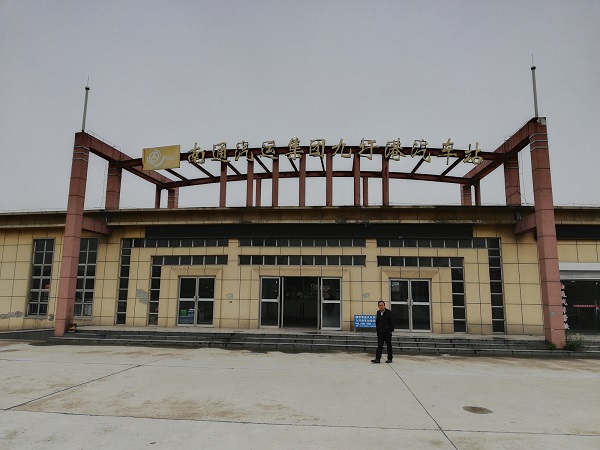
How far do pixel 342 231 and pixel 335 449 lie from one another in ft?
44.5

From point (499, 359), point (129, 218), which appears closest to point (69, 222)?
point (129, 218)

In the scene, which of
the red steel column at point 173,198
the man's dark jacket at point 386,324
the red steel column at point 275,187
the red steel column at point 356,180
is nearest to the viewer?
the man's dark jacket at point 386,324

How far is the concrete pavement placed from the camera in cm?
574

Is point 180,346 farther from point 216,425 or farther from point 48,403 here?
point 216,425

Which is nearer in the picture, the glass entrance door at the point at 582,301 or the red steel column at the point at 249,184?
the glass entrance door at the point at 582,301

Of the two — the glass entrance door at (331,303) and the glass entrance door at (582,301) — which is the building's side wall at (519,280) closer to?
the glass entrance door at (582,301)

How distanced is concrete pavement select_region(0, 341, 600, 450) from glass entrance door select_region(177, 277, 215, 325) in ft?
21.6

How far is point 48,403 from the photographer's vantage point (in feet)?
24.1

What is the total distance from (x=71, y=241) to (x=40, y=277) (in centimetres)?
484

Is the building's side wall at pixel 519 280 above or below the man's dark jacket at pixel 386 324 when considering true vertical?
above

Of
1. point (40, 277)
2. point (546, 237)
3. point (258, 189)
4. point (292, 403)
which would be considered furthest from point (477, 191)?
point (40, 277)

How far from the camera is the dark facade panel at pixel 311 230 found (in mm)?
18281

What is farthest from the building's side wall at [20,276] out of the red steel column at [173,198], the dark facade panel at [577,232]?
the dark facade panel at [577,232]

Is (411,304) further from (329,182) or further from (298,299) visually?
(329,182)
